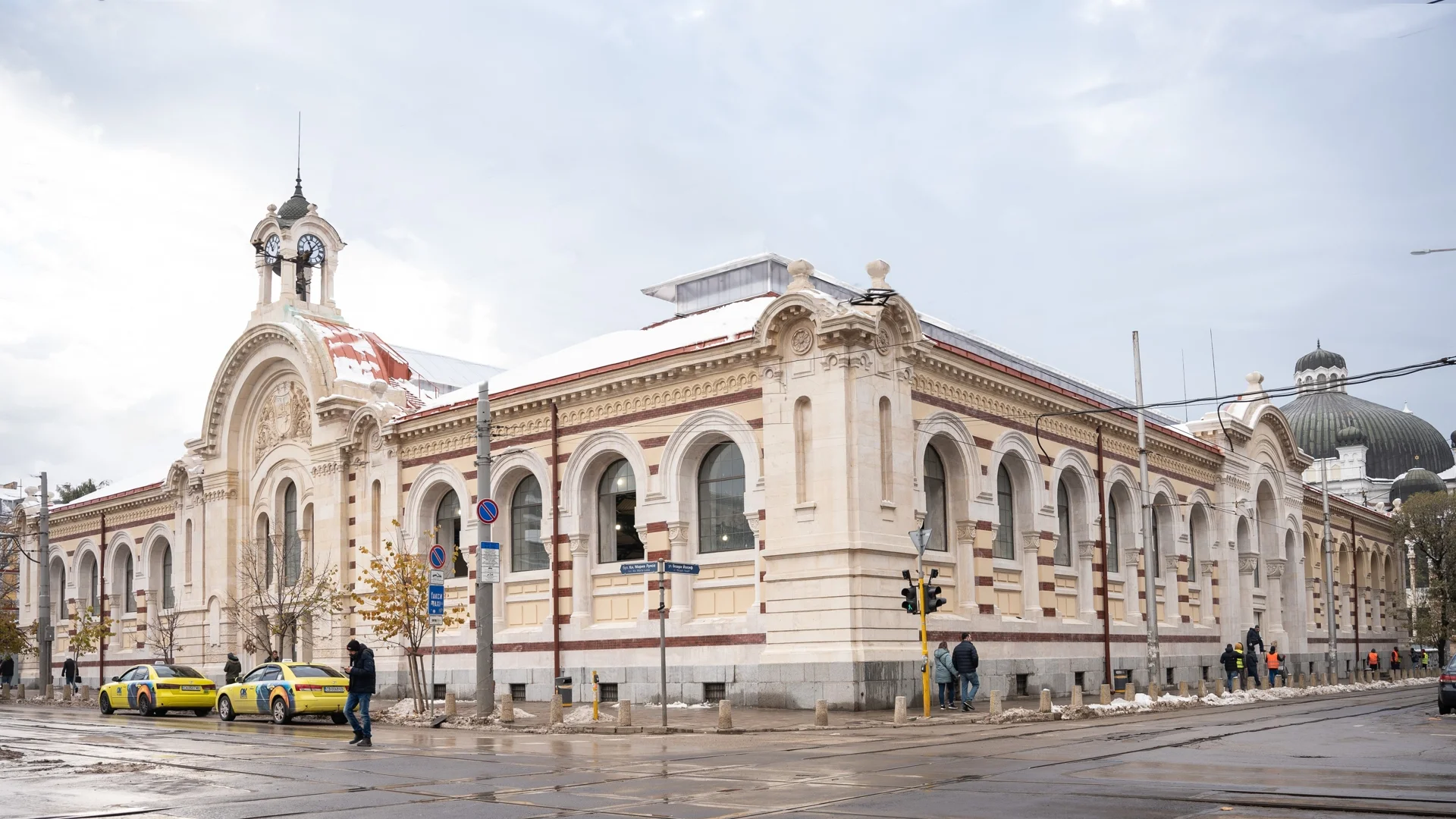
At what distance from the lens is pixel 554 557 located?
34.3m

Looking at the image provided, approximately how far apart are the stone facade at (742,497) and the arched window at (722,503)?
6 centimetres

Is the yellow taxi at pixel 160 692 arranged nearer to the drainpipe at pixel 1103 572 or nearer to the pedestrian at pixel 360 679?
the pedestrian at pixel 360 679

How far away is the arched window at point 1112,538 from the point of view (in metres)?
39.8

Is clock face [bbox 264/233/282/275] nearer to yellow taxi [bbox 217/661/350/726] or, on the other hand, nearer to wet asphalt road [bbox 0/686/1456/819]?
yellow taxi [bbox 217/661/350/726]

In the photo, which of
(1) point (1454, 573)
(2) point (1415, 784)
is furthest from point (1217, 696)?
(1) point (1454, 573)

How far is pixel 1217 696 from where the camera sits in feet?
110

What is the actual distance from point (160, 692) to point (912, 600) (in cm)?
1991

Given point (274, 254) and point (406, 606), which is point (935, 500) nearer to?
point (406, 606)

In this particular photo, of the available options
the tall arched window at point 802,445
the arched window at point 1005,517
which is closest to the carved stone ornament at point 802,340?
the tall arched window at point 802,445

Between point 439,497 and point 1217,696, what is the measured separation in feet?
73.0

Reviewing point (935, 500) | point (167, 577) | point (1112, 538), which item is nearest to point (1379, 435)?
point (1112, 538)

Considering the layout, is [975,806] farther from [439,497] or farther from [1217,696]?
[439,497]

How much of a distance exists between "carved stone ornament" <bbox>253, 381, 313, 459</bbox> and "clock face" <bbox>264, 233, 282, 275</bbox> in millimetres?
4192

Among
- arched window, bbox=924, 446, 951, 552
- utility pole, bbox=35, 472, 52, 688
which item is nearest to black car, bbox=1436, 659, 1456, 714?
arched window, bbox=924, 446, 951, 552
